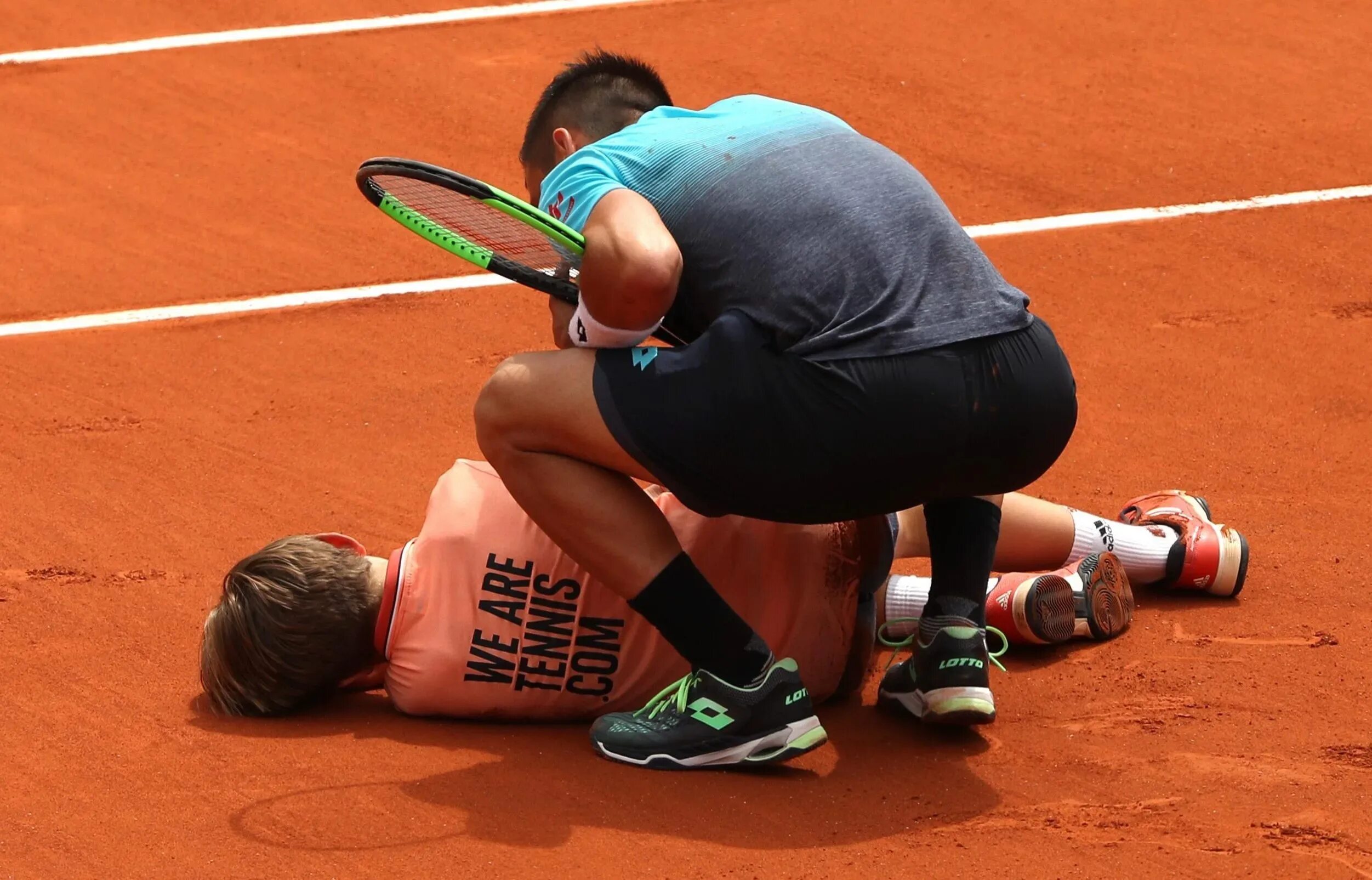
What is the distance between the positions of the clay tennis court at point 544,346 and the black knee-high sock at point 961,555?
0.30 metres

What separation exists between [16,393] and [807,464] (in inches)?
140

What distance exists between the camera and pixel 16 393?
584 cm

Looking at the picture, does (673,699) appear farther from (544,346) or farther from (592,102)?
(544,346)

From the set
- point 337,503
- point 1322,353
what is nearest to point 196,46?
point 337,503

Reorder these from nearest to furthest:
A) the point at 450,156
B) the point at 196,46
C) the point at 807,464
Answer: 1. the point at 807,464
2. the point at 450,156
3. the point at 196,46

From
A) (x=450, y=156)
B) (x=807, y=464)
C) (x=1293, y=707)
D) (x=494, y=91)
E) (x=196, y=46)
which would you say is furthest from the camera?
(x=196, y=46)

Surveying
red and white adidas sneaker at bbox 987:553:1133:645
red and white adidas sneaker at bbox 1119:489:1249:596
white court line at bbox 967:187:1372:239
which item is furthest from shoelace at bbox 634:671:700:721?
white court line at bbox 967:187:1372:239

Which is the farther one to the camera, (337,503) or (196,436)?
(196,436)

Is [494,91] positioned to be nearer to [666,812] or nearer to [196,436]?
[196,436]

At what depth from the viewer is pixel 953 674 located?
3623 millimetres

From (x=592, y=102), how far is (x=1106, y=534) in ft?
5.51

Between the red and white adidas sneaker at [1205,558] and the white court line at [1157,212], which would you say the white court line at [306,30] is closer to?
the white court line at [1157,212]

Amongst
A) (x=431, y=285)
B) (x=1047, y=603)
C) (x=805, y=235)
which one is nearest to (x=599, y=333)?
(x=805, y=235)

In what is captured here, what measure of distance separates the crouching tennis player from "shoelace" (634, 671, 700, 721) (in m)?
0.12
